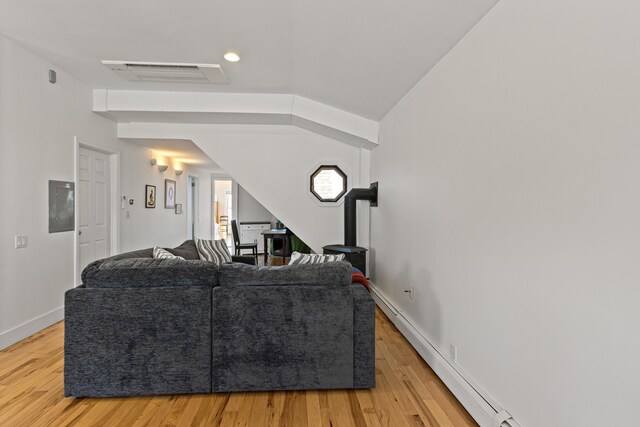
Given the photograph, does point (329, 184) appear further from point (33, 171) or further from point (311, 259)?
point (33, 171)

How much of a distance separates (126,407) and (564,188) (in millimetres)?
2559

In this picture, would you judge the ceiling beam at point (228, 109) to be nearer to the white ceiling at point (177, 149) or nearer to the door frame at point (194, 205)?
the white ceiling at point (177, 149)

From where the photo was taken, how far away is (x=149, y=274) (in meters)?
2.20

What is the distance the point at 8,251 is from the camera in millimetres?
3045

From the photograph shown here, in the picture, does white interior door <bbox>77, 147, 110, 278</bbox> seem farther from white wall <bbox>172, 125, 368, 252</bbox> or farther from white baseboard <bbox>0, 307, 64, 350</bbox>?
white wall <bbox>172, 125, 368, 252</bbox>

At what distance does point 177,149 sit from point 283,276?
444cm

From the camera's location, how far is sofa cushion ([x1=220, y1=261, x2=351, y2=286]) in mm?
2250

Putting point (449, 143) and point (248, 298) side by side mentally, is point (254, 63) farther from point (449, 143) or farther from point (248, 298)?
point (248, 298)

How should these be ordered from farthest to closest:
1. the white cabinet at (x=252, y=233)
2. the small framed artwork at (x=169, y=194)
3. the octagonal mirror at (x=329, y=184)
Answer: the white cabinet at (x=252, y=233)
the small framed artwork at (x=169, y=194)
the octagonal mirror at (x=329, y=184)

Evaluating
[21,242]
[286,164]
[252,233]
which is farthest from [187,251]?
[252,233]

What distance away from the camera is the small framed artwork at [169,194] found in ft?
21.6

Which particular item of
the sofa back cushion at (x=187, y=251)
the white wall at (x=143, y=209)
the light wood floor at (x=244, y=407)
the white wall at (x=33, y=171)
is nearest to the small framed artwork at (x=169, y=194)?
the white wall at (x=143, y=209)

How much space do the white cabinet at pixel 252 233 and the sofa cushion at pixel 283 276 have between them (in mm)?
6290

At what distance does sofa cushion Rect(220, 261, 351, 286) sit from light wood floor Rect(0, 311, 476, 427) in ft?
2.32
